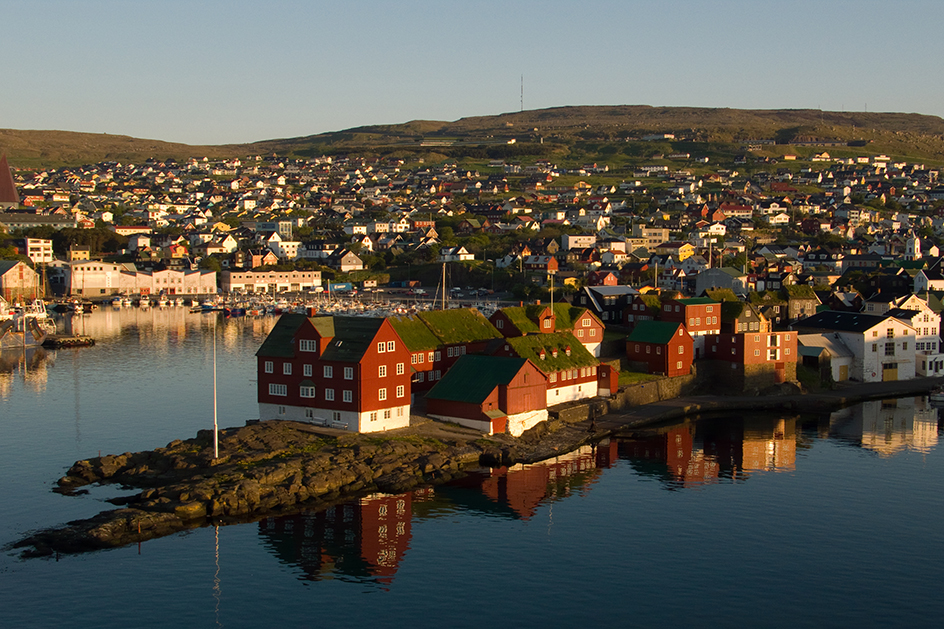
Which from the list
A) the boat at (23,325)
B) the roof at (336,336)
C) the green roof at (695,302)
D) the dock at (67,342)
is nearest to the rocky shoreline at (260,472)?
the roof at (336,336)

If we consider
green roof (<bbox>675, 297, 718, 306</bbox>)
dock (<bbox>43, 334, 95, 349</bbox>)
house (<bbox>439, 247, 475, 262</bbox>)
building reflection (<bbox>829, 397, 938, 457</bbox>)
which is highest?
house (<bbox>439, 247, 475, 262</bbox>)

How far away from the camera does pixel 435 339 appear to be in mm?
33344

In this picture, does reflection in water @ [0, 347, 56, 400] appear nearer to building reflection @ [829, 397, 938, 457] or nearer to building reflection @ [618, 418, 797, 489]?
building reflection @ [618, 418, 797, 489]

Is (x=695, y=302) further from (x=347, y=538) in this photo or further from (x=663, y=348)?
(x=347, y=538)

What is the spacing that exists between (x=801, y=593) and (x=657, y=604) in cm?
297

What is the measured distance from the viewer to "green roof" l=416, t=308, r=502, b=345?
34.0 m

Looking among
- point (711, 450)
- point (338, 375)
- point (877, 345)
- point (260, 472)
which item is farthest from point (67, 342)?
point (877, 345)

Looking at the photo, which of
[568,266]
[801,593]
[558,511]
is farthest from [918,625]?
[568,266]

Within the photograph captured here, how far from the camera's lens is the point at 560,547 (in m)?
20.8

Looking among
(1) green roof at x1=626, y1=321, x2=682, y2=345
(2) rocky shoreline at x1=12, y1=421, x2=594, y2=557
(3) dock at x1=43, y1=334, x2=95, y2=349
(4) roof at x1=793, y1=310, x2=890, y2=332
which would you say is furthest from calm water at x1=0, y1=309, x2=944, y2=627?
(3) dock at x1=43, y1=334, x2=95, y2=349

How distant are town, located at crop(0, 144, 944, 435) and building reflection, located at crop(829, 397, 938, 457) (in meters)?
3.09

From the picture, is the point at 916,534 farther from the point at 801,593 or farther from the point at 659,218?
the point at 659,218

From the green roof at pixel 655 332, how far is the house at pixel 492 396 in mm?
8388

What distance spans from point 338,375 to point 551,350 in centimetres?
882
